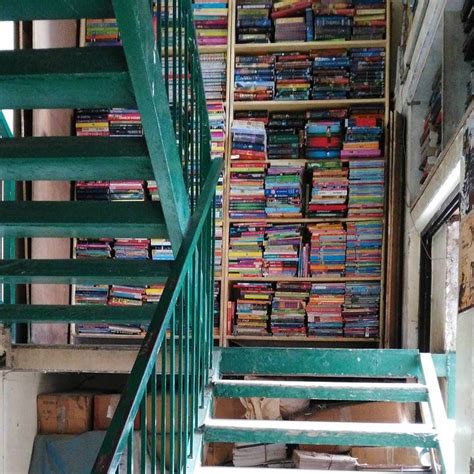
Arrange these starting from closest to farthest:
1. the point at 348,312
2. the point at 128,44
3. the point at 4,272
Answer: the point at 128,44 < the point at 4,272 < the point at 348,312

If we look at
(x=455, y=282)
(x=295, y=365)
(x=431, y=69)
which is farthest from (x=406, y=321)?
(x=431, y=69)

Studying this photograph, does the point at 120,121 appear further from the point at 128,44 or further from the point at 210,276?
the point at 128,44

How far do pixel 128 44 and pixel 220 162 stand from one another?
1.12 meters

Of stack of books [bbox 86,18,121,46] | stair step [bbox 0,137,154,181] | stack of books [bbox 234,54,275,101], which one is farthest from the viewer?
stack of books [bbox 86,18,121,46]

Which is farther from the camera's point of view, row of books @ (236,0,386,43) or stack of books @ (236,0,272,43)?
stack of books @ (236,0,272,43)

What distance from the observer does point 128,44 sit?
1.58 meters

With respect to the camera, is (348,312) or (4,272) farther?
(348,312)

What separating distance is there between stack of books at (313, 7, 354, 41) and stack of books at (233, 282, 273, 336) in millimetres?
1869

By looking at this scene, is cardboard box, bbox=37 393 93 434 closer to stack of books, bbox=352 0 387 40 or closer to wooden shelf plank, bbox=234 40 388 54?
wooden shelf plank, bbox=234 40 388 54

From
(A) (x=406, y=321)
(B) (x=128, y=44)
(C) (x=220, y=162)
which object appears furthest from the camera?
(A) (x=406, y=321)

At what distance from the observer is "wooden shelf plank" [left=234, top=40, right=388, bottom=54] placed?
434 cm

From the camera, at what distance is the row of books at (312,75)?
435cm

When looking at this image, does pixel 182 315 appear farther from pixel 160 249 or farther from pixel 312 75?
pixel 312 75

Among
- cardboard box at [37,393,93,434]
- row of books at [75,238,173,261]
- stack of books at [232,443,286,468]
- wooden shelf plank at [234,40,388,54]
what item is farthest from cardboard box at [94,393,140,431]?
wooden shelf plank at [234,40,388,54]
